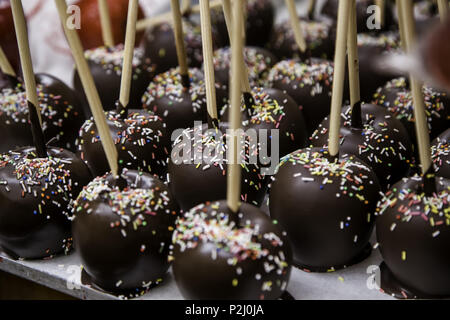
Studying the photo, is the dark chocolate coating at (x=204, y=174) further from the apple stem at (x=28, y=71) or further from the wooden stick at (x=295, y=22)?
the wooden stick at (x=295, y=22)

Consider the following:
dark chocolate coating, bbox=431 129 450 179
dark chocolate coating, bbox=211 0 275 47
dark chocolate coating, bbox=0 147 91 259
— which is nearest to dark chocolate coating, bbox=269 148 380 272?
dark chocolate coating, bbox=431 129 450 179

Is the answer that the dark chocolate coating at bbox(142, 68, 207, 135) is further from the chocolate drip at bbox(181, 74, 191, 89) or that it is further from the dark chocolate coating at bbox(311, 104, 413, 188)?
the dark chocolate coating at bbox(311, 104, 413, 188)

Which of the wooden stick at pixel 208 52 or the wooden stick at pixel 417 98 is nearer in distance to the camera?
the wooden stick at pixel 417 98

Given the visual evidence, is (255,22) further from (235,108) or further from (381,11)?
(235,108)

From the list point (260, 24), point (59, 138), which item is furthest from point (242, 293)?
point (260, 24)

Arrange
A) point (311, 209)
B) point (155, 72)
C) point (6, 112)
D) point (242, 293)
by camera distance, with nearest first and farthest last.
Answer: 1. point (242, 293)
2. point (311, 209)
3. point (6, 112)
4. point (155, 72)

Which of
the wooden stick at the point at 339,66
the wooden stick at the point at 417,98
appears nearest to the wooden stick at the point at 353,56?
the wooden stick at the point at 339,66
